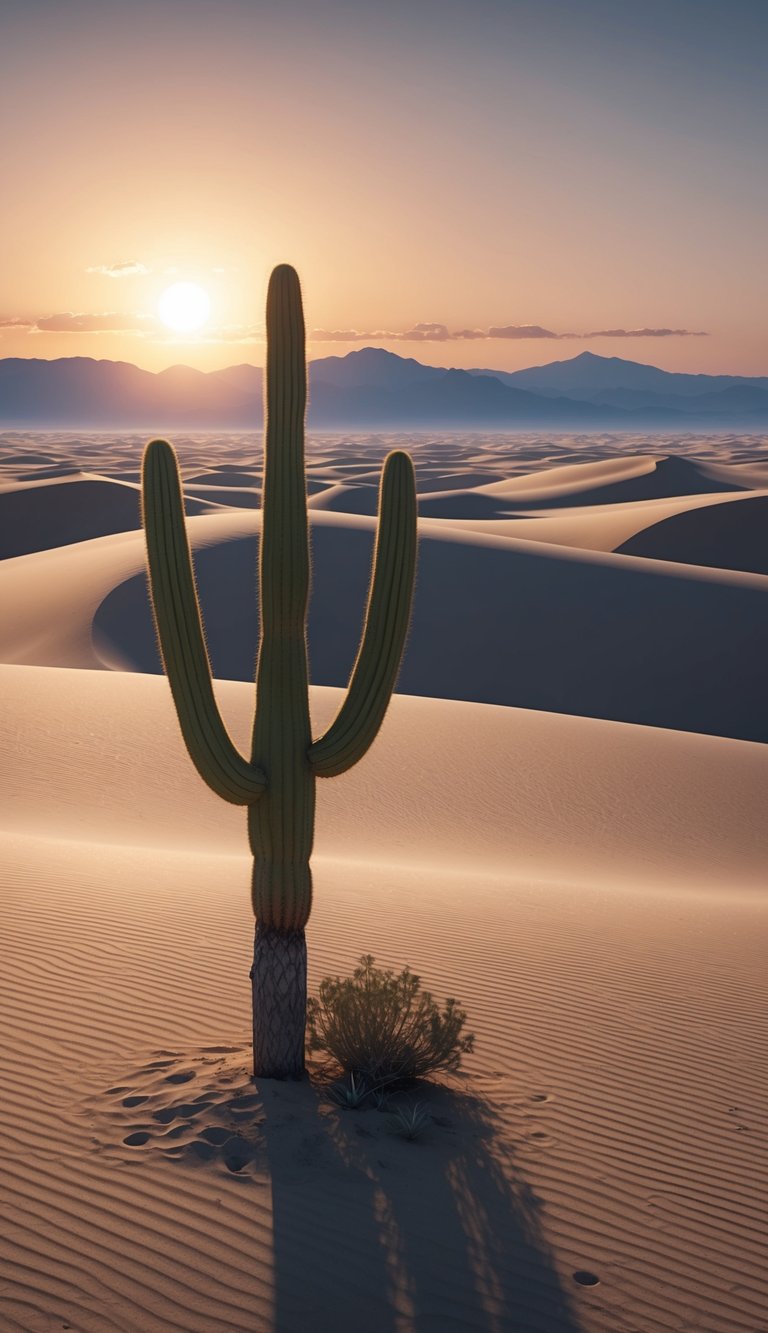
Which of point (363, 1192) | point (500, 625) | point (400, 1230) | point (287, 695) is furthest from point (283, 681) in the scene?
point (500, 625)

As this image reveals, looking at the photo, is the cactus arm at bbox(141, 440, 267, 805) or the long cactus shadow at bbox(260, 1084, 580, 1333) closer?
the long cactus shadow at bbox(260, 1084, 580, 1333)

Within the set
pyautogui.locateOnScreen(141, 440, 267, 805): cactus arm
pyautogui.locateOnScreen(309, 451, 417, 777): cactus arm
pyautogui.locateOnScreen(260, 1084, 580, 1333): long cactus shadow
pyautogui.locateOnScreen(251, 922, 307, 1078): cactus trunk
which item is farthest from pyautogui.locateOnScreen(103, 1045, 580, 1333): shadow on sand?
pyautogui.locateOnScreen(309, 451, 417, 777): cactus arm

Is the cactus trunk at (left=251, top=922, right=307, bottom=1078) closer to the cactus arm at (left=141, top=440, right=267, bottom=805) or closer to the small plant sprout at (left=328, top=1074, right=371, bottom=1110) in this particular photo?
the small plant sprout at (left=328, top=1074, right=371, bottom=1110)

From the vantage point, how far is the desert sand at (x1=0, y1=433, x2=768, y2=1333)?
491cm

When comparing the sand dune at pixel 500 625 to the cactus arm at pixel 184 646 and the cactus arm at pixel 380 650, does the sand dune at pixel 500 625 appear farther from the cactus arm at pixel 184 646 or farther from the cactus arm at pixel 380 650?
the cactus arm at pixel 184 646

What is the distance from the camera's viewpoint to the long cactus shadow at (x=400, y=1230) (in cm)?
471

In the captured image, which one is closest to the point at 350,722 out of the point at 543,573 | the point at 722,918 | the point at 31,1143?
the point at 31,1143

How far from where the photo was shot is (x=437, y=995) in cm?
815

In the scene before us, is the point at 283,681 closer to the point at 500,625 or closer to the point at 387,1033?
the point at 387,1033

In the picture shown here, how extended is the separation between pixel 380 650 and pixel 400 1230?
2.98 m

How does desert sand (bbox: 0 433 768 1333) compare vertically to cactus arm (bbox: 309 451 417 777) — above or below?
below

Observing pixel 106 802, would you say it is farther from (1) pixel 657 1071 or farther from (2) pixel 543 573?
(2) pixel 543 573

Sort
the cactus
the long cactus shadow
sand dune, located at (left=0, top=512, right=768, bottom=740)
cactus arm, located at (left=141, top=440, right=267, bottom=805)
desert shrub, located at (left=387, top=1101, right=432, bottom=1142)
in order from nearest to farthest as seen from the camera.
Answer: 1. the long cactus shadow
2. desert shrub, located at (left=387, top=1101, right=432, bottom=1142)
3. cactus arm, located at (left=141, top=440, right=267, bottom=805)
4. the cactus
5. sand dune, located at (left=0, top=512, right=768, bottom=740)

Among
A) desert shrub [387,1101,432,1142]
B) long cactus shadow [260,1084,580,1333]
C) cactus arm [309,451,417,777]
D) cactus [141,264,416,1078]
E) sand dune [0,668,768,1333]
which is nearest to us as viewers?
long cactus shadow [260,1084,580,1333]
